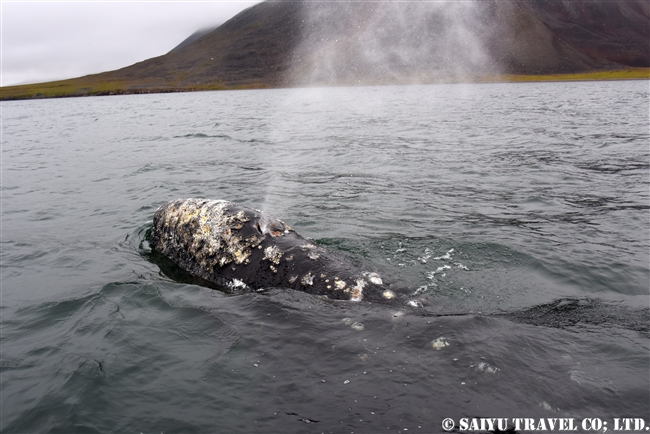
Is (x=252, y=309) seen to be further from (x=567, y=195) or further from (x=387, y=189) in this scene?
(x=567, y=195)

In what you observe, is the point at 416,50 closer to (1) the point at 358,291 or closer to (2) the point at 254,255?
(2) the point at 254,255

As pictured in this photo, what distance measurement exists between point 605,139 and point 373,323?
18817 mm

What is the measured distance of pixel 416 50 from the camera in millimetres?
158500

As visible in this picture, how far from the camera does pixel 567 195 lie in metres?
11.8

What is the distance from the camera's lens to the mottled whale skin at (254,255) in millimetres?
6645

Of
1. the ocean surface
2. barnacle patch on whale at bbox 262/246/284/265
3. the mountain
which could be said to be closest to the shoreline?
the mountain

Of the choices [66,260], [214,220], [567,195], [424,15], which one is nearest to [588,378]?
[214,220]

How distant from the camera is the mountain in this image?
149m

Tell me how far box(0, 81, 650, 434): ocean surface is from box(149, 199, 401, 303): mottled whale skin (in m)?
0.29

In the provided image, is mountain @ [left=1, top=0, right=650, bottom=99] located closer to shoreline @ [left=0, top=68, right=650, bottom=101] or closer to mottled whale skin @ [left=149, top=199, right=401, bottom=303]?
shoreline @ [left=0, top=68, right=650, bottom=101]

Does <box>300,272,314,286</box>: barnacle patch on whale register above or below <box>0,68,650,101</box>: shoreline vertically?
below

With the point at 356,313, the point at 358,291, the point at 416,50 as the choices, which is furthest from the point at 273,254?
the point at 416,50

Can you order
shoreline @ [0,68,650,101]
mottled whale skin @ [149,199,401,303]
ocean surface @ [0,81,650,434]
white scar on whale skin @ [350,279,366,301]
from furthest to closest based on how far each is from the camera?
shoreline @ [0,68,650,101] → mottled whale skin @ [149,199,401,303] → white scar on whale skin @ [350,279,366,301] → ocean surface @ [0,81,650,434]

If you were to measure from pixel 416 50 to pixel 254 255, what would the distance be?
16595cm
